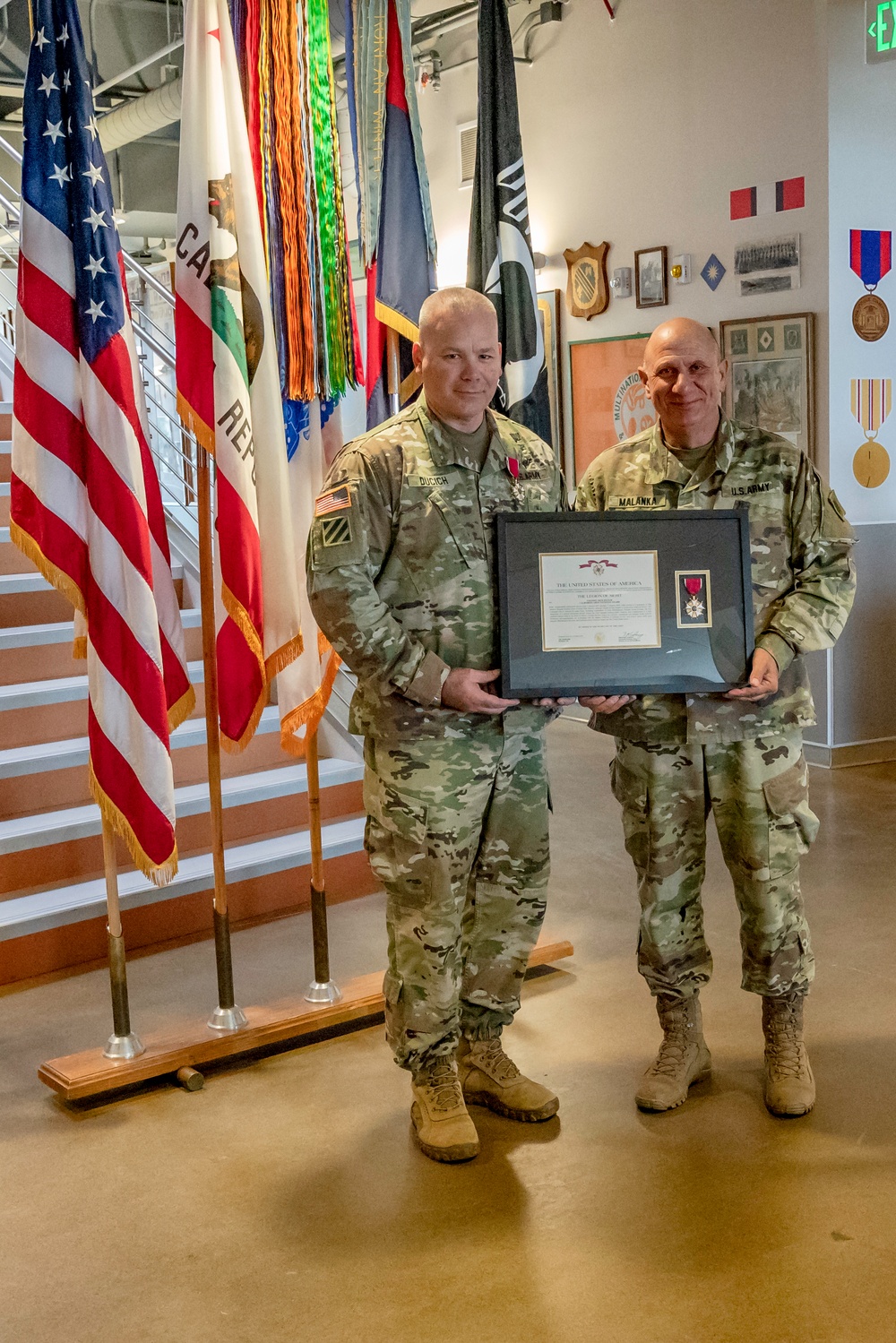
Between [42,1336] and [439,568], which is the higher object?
[439,568]

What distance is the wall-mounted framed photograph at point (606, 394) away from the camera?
6906 millimetres

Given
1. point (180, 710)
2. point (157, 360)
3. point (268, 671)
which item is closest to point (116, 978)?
point (180, 710)

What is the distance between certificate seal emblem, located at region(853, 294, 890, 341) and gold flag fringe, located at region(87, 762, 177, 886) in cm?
427

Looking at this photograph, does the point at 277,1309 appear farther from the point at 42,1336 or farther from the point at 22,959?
the point at 22,959

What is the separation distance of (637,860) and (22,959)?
189cm

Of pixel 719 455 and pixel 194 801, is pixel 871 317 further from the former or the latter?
pixel 194 801

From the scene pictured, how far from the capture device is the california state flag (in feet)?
9.75

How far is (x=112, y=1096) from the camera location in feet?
10.0

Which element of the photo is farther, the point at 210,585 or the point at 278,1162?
the point at 210,585

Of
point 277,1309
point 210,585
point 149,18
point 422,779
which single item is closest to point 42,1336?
point 277,1309

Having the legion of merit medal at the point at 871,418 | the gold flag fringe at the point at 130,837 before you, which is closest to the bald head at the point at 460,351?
the gold flag fringe at the point at 130,837

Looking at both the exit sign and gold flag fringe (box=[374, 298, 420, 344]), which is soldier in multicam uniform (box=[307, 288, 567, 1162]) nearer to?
gold flag fringe (box=[374, 298, 420, 344])

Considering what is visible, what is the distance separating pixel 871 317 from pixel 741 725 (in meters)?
3.91

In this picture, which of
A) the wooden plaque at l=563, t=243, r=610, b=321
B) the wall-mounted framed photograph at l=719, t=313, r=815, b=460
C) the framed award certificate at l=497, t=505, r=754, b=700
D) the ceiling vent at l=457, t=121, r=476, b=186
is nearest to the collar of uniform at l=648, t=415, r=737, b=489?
the framed award certificate at l=497, t=505, r=754, b=700
